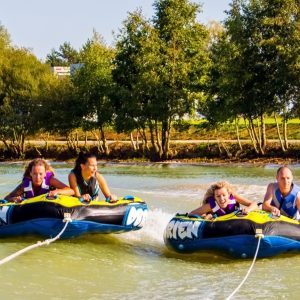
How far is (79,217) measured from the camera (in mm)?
10070

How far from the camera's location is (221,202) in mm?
9242

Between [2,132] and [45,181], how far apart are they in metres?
31.5

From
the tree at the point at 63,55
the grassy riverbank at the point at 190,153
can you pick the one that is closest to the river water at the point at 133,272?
the grassy riverbank at the point at 190,153

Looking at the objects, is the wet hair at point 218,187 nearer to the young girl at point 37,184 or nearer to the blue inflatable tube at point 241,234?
the blue inflatable tube at point 241,234

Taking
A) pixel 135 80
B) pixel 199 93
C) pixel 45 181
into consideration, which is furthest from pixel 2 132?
pixel 45 181

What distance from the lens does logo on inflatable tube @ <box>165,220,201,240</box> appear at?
360 inches

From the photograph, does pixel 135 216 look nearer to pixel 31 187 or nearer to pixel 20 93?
pixel 31 187

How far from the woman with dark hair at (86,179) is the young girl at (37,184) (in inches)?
7.0

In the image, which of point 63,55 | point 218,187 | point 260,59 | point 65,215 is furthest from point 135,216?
point 63,55

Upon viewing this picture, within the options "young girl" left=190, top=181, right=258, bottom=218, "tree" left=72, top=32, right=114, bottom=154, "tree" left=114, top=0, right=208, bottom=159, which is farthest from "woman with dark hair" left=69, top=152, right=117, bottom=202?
"tree" left=72, top=32, right=114, bottom=154

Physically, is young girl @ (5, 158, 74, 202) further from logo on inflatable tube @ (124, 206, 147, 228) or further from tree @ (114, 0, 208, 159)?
tree @ (114, 0, 208, 159)

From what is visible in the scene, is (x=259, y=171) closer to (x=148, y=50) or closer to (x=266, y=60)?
(x=266, y=60)

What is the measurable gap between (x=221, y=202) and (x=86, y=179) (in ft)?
7.88

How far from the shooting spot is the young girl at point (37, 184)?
1049 centimetres
